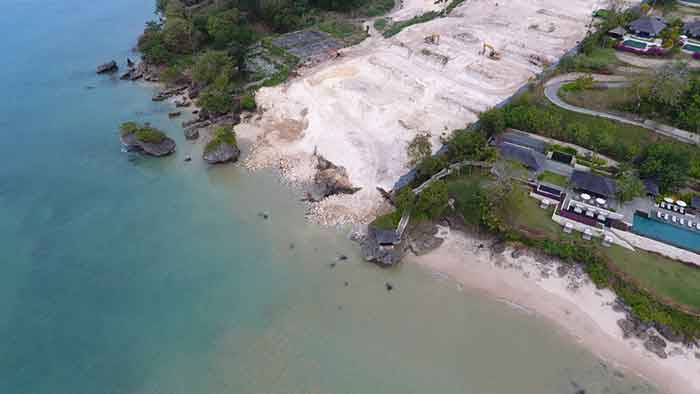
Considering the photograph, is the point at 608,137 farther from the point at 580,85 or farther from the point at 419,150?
the point at 419,150

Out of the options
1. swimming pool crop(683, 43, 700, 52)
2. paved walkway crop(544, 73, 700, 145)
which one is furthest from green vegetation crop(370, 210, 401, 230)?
swimming pool crop(683, 43, 700, 52)

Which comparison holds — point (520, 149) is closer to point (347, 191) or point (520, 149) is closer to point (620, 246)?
point (620, 246)

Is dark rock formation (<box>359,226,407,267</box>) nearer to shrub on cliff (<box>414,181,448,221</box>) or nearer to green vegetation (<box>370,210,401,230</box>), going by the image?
green vegetation (<box>370,210,401,230</box>)

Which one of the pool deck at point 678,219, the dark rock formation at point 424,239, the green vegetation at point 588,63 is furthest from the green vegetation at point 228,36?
the pool deck at point 678,219

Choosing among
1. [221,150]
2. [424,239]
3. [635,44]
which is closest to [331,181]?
[424,239]

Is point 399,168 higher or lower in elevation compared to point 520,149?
lower

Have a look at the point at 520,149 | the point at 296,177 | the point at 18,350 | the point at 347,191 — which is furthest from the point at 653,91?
the point at 18,350
